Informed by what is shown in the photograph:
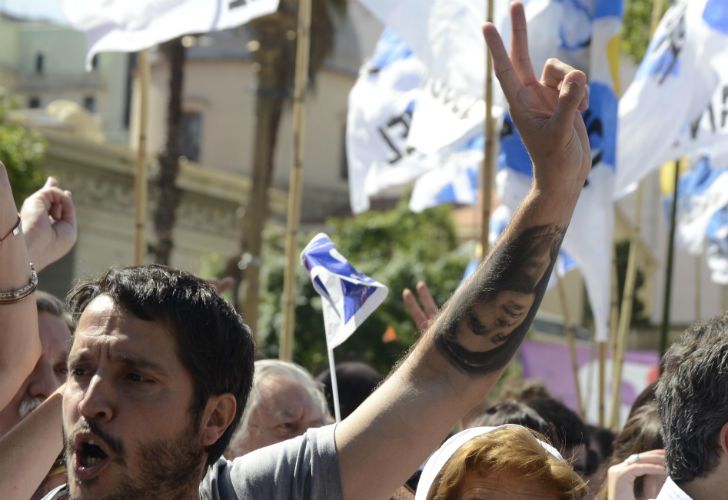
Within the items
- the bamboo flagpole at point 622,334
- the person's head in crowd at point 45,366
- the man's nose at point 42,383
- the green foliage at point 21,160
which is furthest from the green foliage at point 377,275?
the man's nose at point 42,383

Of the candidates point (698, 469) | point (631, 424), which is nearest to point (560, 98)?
point (698, 469)

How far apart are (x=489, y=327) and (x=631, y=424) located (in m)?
1.95

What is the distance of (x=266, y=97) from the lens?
64.9 ft

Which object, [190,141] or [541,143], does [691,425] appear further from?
[190,141]

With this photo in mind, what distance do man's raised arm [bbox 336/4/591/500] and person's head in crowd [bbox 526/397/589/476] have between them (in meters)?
1.97

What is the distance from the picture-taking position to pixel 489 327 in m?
2.73

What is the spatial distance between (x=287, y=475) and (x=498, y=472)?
52cm

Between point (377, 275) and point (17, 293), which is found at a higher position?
point (17, 293)

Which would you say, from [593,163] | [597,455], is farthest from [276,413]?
[593,163]

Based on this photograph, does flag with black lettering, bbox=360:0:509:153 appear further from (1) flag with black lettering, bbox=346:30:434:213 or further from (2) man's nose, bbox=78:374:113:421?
(2) man's nose, bbox=78:374:113:421

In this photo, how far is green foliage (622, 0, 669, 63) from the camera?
75.3 ft

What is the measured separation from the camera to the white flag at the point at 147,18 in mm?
6676

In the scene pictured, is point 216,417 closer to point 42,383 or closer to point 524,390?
point 42,383

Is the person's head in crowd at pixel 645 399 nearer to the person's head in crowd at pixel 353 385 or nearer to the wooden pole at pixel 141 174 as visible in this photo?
the person's head in crowd at pixel 353 385
